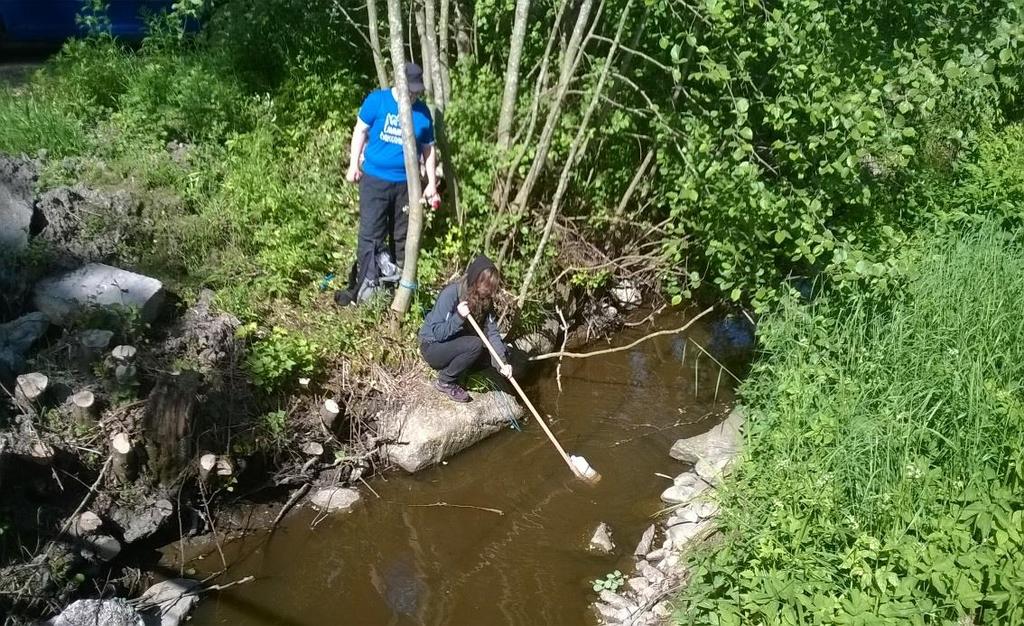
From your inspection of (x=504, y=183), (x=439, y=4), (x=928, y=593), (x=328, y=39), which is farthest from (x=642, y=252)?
(x=928, y=593)

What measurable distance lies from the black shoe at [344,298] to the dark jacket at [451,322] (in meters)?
0.61

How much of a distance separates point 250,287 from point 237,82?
2409 mm

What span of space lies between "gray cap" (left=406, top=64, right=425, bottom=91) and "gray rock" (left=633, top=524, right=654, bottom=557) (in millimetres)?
3247

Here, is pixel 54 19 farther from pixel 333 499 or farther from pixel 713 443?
pixel 713 443

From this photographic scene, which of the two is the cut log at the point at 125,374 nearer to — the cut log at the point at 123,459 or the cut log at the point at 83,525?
the cut log at the point at 123,459

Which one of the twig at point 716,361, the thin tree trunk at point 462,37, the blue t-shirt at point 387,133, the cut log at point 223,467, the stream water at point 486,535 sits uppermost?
the thin tree trunk at point 462,37

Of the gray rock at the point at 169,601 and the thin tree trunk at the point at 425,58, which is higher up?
the thin tree trunk at the point at 425,58

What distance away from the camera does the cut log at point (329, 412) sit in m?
5.30

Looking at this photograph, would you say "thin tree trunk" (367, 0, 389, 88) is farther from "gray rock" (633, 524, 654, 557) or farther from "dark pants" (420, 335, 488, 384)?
"gray rock" (633, 524, 654, 557)

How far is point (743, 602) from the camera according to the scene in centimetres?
375

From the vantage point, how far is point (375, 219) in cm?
588

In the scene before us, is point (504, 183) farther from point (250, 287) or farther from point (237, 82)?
point (237, 82)

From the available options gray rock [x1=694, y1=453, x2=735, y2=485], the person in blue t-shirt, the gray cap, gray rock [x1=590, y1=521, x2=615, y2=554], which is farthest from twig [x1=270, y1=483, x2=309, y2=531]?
the gray cap

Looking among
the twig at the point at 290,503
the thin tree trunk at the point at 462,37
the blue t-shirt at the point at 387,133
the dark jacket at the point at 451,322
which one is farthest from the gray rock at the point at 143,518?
the thin tree trunk at the point at 462,37
